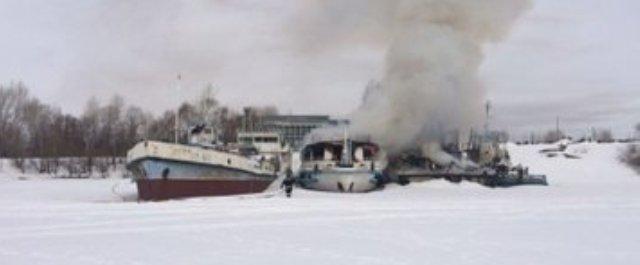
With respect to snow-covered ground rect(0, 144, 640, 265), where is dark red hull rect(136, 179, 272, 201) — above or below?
above

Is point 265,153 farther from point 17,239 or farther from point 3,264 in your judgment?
point 3,264

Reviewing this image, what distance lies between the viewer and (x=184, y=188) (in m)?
48.1

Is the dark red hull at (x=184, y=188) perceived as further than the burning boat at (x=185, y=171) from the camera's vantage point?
No

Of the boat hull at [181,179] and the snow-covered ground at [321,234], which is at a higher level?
the boat hull at [181,179]

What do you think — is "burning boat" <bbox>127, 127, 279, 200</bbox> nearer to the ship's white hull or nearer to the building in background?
the ship's white hull

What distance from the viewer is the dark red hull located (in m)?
46.7

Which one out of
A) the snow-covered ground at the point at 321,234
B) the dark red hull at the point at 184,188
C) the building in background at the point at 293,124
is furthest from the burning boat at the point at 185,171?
the building in background at the point at 293,124

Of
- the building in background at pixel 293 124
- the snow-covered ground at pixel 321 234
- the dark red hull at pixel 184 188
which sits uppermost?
the building in background at pixel 293 124

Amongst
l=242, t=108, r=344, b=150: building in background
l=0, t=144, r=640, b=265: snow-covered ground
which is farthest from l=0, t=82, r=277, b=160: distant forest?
l=0, t=144, r=640, b=265: snow-covered ground

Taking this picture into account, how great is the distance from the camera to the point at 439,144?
7425 centimetres

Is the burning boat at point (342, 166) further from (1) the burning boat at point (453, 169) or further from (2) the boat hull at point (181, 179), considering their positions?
(2) the boat hull at point (181, 179)

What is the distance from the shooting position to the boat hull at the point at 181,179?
155 feet

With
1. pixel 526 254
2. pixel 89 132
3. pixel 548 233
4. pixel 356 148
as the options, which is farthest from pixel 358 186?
pixel 89 132

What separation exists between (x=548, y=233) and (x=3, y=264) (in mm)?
14030
